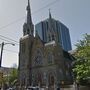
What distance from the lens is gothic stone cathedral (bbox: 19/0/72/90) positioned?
1908 inches

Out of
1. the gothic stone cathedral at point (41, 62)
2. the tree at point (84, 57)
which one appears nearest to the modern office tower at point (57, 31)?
the gothic stone cathedral at point (41, 62)

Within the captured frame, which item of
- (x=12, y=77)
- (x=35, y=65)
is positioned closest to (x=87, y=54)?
(x=35, y=65)

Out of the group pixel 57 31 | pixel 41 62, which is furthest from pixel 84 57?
pixel 57 31

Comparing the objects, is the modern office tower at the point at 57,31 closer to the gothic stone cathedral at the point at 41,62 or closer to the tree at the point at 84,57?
the gothic stone cathedral at the point at 41,62

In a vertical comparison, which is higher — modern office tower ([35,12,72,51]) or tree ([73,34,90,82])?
modern office tower ([35,12,72,51])

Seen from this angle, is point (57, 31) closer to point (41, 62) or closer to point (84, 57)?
point (41, 62)

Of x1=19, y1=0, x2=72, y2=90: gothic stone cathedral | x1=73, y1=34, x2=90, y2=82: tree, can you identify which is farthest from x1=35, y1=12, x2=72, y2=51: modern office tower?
x1=73, y1=34, x2=90, y2=82: tree

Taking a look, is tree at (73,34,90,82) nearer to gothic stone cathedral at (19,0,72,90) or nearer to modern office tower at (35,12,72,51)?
gothic stone cathedral at (19,0,72,90)

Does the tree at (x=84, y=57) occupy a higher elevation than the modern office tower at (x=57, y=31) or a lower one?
lower

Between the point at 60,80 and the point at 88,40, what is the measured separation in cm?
1852

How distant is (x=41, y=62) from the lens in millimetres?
53000

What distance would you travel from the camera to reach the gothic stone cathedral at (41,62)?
4847 cm

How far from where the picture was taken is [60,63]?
49.8 metres

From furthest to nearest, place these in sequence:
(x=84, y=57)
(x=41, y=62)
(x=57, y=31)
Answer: (x=57, y=31) < (x=41, y=62) < (x=84, y=57)
